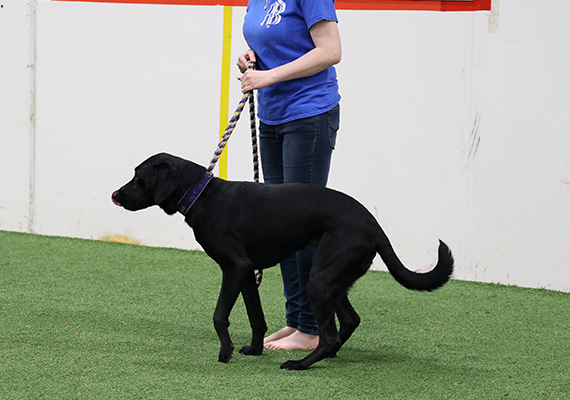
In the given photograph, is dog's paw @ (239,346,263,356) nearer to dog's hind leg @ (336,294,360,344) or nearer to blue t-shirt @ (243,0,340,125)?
dog's hind leg @ (336,294,360,344)

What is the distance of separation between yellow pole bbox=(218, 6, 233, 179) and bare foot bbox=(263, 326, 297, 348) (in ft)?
A: 6.36

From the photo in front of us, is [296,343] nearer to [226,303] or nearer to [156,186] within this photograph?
[226,303]

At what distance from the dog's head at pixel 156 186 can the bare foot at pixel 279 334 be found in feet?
2.23

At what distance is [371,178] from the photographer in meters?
4.02

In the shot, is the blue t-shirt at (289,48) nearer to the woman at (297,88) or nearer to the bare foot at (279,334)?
the woman at (297,88)

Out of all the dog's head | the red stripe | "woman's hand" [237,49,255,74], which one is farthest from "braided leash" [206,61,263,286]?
the red stripe

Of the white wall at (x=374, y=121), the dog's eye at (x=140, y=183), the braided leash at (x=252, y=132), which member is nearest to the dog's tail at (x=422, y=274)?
the braided leash at (x=252, y=132)

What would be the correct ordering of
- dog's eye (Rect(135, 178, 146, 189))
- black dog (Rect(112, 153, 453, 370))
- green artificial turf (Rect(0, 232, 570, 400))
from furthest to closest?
1. dog's eye (Rect(135, 178, 146, 189))
2. black dog (Rect(112, 153, 453, 370))
3. green artificial turf (Rect(0, 232, 570, 400))

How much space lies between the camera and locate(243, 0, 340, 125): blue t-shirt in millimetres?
2246

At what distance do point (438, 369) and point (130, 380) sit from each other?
104 cm

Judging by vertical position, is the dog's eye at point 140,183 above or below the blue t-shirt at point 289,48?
below

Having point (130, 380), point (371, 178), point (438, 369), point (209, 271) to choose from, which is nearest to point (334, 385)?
point (438, 369)

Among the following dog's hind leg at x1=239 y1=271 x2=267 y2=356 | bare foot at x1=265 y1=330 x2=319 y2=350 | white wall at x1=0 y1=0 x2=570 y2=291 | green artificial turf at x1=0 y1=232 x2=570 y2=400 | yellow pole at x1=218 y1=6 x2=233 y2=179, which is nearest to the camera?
green artificial turf at x1=0 y1=232 x2=570 y2=400

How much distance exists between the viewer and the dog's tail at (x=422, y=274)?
2119 mm
